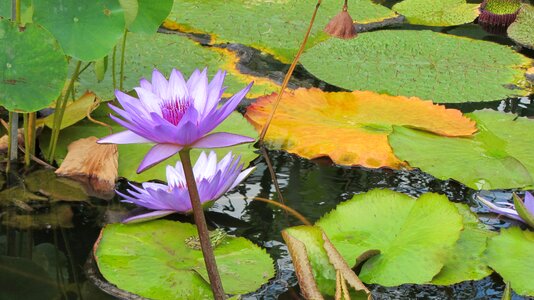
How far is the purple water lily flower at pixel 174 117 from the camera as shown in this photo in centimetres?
118

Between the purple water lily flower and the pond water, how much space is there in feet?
1.33

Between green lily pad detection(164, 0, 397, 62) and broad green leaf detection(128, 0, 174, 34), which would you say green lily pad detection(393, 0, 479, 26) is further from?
broad green leaf detection(128, 0, 174, 34)

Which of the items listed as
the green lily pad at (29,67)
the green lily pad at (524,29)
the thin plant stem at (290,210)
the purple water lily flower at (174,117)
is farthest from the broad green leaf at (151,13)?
the green lily pad at (524,29)

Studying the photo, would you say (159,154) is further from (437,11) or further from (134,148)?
(437,11)

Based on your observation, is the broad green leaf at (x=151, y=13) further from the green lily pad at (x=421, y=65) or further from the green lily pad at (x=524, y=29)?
the green lily pad at (x=524, y=29)

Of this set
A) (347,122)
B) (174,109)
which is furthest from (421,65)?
(174,109)

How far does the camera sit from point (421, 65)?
2898 mm

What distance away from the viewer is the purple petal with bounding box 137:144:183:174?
1.17 m

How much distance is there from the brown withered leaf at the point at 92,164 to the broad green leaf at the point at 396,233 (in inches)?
23.1

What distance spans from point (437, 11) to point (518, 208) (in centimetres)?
234

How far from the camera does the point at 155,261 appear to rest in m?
1.54

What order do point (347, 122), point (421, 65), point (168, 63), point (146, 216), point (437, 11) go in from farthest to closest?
point (437, 11) < point (421, 65) < point (168, 63) < point (347, 122) < point (146, 216)

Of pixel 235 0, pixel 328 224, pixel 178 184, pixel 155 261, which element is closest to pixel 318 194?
pixel 328 224

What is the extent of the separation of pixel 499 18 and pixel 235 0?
1.24 m
